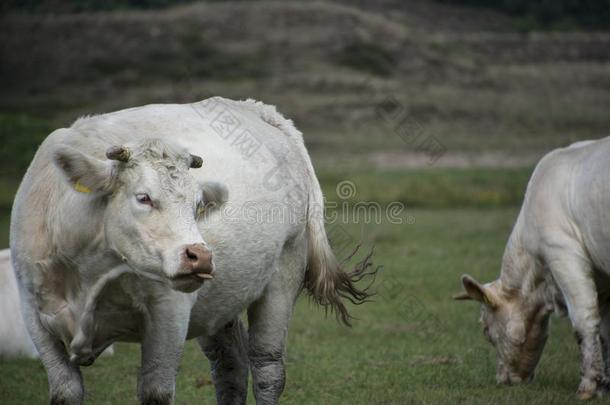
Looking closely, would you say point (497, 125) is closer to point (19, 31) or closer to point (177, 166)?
point (19, 31)

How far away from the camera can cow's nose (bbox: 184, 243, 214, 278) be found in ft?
17.4

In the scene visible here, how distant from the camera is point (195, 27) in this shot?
2036 inches

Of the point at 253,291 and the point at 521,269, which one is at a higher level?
the point at 253,291

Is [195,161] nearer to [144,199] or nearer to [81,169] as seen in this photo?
[144,199]

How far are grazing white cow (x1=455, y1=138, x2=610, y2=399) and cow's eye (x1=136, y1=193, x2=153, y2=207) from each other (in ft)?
14.8

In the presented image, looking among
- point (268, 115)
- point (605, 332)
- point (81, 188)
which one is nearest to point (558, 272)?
point (605, 332)

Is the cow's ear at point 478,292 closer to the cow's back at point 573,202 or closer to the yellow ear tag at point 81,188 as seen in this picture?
the cow's back at point 573,202

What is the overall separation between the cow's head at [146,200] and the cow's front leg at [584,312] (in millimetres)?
4303

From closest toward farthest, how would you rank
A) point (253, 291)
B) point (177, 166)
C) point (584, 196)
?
point (177, 166)
point (253, 291)
point (584, 196)

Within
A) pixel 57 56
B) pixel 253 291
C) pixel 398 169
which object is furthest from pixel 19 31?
pixel 253 291

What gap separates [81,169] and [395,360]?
18.5 feet

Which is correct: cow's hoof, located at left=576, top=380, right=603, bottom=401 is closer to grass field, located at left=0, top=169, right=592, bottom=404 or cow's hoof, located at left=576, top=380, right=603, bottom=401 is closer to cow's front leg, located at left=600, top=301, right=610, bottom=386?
grass field, located at left=0, top=169, right=592, bottom=404

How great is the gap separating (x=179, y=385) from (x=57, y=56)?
41.9 meters

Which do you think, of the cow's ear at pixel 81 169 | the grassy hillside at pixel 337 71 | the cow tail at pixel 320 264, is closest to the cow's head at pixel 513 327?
the cow tail at pixel 320 264
